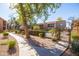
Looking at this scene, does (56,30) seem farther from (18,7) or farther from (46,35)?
(18,7)

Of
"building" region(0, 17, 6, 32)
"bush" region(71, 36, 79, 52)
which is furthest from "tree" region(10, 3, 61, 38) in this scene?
"bush" region(71, 36, 79, 52)

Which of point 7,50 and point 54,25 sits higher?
point 54,25

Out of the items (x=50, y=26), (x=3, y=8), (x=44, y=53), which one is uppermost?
(x=3, y=8)

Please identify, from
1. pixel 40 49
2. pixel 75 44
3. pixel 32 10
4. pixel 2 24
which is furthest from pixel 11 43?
pixel 75 44

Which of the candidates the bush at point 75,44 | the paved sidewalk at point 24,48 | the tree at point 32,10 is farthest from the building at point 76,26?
the paved sidewalk at point 24,48

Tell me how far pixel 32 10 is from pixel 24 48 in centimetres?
51

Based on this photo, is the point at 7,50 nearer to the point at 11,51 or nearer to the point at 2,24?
the point at 11,51

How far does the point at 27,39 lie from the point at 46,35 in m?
0.26

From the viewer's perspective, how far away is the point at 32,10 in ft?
8.46

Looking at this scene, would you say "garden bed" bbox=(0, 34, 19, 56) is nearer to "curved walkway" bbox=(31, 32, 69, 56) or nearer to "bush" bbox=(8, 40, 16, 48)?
"bush" bbox=(8, 40, 16, 48)

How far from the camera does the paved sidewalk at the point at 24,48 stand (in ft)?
8.25

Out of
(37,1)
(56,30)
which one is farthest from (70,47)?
(37,1)

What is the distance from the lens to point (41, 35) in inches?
102

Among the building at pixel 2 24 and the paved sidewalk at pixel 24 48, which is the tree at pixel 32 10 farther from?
the building at pixel 2 24
